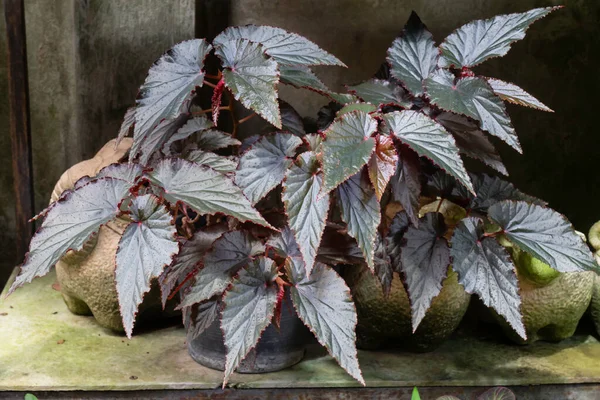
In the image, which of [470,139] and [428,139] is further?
[470,139]

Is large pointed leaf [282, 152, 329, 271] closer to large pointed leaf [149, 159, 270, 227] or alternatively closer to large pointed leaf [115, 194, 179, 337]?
large pointed leaf [149, 159, 270, 227]

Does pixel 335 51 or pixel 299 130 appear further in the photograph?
pixel 335 51

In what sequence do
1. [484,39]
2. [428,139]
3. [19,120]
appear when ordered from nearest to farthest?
[428,139]
[484,39]
[19,120]

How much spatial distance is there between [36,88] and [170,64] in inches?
33.6

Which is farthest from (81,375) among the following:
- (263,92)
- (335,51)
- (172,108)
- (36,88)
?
(335,51)

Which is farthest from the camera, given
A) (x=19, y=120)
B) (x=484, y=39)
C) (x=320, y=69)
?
(x=320, y=69)

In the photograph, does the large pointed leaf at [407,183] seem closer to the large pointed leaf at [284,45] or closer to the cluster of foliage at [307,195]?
the cluster of foliage at [307,195]

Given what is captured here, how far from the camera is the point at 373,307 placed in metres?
2.02

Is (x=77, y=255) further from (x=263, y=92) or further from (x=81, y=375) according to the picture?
(x=263, y=92)

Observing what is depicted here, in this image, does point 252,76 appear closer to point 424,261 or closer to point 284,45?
point 284,45

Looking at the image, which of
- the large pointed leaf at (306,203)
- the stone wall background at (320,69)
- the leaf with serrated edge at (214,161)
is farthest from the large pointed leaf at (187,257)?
the stone wall background at (320,69)

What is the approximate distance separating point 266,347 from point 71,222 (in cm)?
56

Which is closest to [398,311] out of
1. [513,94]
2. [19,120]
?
[513,94]

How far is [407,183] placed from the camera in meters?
1.78
